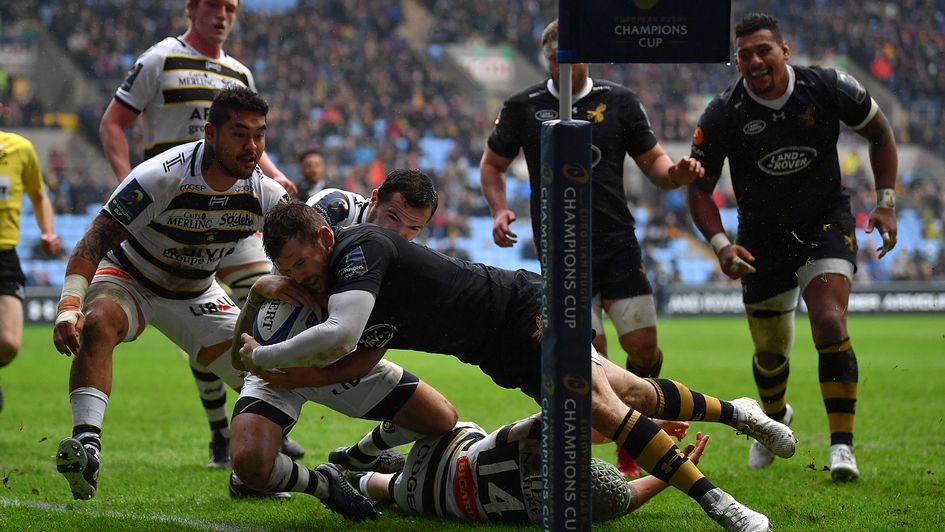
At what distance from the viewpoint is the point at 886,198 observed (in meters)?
6.84

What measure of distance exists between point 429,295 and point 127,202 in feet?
6.02

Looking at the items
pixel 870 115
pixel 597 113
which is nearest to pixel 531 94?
pixel 597 113

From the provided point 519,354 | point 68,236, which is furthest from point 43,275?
point 519,354

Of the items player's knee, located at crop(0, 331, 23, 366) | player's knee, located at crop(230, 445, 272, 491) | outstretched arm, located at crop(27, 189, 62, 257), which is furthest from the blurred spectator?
player's knee, located at crop(230, 445, 272, 491)

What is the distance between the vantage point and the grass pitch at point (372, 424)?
210 inches

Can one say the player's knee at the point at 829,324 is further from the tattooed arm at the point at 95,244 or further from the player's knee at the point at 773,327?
the tattooed arm at the point at 95,244

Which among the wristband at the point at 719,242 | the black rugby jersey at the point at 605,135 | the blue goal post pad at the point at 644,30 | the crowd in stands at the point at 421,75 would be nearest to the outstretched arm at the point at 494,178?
the black rugby jersey at the point at 605,135

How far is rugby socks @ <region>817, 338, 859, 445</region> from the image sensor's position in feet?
21.4

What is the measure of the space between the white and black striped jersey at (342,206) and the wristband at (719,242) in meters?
1.99

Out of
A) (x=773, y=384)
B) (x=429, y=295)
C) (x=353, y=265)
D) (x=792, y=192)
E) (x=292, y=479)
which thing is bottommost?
(x=292, y=479)

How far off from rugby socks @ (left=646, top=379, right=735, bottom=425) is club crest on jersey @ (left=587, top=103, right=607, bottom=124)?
2.31 m

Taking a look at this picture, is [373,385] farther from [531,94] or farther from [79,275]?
[531,94]

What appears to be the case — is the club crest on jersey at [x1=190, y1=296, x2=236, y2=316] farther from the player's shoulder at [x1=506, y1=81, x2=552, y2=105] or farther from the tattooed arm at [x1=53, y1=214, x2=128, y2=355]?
the player's shoulder at [x1=506, y1=81, x2=552, y2=105]

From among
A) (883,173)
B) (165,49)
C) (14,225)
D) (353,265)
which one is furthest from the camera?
(14,225)
